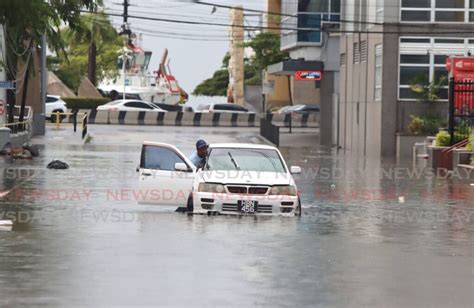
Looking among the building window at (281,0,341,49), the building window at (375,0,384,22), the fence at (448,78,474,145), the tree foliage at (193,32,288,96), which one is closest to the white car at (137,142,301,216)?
the fence at (448,78,474,145)

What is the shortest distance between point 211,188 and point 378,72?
29.3m

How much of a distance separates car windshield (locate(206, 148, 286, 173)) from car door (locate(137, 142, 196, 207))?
45 cm

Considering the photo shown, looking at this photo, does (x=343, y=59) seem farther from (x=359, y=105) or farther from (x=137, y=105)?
(x=137, y=105)

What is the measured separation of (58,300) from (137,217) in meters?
8.88

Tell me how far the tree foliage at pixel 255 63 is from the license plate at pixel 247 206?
7918 centimetres

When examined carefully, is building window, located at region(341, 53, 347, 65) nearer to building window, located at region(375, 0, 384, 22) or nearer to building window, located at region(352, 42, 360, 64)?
building window, located at region(352, 42, 360, 64)

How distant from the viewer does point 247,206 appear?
20016mm

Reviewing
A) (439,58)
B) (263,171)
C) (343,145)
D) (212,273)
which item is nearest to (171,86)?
(343,145)

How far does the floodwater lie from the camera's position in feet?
39.7

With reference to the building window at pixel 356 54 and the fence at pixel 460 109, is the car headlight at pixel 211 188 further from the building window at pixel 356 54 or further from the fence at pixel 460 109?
the building window at pixel 356 54

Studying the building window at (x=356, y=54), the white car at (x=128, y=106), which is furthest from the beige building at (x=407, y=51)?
the white car at (x=128, y=106)

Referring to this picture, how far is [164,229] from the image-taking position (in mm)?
18312

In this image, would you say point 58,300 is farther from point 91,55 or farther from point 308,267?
point 91,55

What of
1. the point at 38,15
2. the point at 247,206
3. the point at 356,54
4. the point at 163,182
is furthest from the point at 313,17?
the point at 247,206
